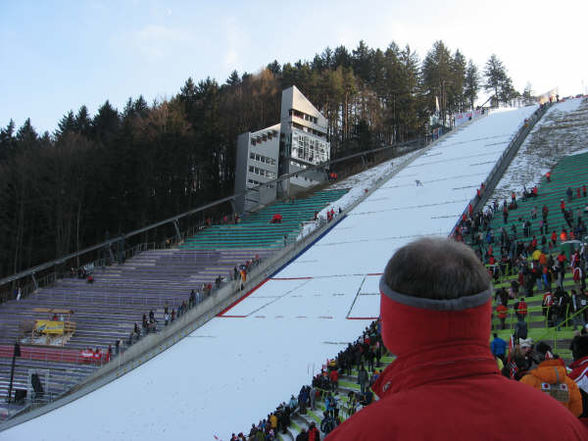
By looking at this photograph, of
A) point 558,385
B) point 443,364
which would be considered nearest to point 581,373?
point 558,385

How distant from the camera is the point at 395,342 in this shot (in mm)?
1361

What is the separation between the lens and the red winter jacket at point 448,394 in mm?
1173

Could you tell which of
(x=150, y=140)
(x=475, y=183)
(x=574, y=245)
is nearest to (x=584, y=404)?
(x=574, y=245)

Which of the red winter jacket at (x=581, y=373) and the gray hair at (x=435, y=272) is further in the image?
the red winter jacket at (x=581, y=373)

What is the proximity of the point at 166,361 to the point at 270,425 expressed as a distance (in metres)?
7.55

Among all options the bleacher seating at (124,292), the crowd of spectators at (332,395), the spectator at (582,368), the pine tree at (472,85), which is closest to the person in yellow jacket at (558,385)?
the spectator at (582,368)

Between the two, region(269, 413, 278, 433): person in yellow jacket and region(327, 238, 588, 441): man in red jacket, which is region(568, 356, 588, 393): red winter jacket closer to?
region(327, 238, 588, 441): man in red jacket

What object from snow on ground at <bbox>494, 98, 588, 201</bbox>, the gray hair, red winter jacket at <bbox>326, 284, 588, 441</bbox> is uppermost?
snow on ground at <bbox>494, 98, 588, 201</bbox>

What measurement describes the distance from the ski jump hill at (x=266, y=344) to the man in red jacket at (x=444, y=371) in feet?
10.9

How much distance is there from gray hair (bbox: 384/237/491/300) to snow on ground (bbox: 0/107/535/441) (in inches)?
206

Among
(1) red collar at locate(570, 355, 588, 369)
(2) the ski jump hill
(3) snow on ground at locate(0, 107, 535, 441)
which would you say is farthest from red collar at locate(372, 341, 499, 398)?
(3) snow on ground at locate(0, 107, 535, 441)

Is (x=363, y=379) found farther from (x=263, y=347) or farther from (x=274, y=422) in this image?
(x=263, y=347)

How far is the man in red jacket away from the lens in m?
1.18

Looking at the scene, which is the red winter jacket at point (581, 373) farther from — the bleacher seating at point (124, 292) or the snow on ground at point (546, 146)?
the snow on ground at point (546, 146)
